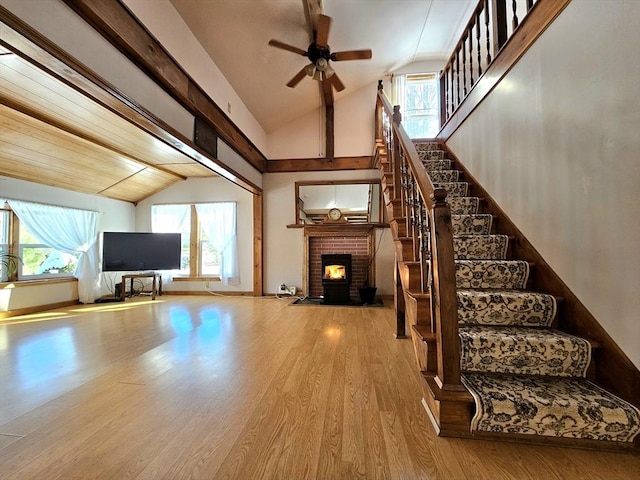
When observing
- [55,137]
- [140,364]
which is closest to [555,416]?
[140,364]

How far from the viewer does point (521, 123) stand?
7.48ft

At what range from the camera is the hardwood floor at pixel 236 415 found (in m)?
1.22

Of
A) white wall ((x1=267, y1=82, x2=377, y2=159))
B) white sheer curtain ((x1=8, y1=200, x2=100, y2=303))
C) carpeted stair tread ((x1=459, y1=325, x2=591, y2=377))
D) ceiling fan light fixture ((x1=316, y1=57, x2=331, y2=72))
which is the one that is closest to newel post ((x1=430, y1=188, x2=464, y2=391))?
carpeted stair tread ((x1=459, y1=325, x2=591, y2=377))

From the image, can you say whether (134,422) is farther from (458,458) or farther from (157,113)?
(157,113)

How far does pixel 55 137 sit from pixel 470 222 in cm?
509

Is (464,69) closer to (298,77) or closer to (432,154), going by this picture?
(432,154)

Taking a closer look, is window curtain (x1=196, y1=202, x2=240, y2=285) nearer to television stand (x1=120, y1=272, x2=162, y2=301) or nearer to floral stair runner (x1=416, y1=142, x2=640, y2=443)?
television stand (x1=120, y1=272, x2=162, y2=301)

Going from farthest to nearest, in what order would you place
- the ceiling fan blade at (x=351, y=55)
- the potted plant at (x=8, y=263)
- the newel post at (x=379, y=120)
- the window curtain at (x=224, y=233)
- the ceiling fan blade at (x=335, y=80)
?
the window curtain at (x=224, y=233)
the newel post at (x=379, y=120)
the potted plant at (x=8, y=263)
the ceiling fan blade at (x=335, y=80)
the ceiling fan blade at (x=351, y=55)

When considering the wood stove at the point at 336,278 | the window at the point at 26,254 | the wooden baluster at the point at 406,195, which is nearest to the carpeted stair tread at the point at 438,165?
the wooden baluster at the point at 406,195

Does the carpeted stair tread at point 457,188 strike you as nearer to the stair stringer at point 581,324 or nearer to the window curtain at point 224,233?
the stair stringer at point 581,324

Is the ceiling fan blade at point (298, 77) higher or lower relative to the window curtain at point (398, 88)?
lower

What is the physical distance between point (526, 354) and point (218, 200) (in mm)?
5809

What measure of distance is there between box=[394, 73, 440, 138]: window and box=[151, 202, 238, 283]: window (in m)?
4.07

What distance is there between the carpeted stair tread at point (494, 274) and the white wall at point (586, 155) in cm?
21
